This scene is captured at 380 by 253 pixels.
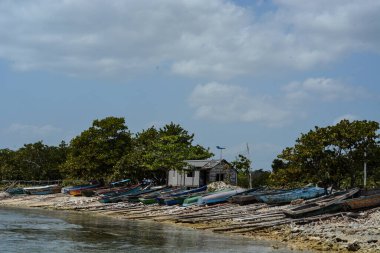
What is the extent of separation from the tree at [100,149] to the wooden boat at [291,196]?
92.3 ft

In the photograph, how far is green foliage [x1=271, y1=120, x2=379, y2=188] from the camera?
1572 inches

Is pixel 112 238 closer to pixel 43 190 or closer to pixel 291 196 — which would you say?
pixel 291 196

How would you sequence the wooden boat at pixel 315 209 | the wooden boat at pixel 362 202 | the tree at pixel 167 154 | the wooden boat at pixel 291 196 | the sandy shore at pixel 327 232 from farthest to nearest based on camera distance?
the tree at pixel 167 154 < the wooden boat at pixel 291 196 < the wooden boat at pixel 362 202 < the wooden boat at pixel 315 209 < the sandy shore at pixel 327 232

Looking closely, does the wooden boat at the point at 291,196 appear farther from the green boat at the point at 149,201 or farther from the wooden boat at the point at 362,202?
the green boat at the point at 149,201

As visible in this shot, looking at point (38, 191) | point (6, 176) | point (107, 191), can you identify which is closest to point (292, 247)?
point (107, 191)

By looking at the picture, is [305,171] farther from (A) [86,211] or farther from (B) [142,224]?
(A) [86,211]

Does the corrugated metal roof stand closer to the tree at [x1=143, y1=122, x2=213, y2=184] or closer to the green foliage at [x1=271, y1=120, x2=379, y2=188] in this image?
the tree at [x1=143, y1=122, x2=213, y2=184]

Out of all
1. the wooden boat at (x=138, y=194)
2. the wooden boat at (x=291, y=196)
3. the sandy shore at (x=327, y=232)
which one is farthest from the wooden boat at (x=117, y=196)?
the wooden boat at (x=291, y=196)

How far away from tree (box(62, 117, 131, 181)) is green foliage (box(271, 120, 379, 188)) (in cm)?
2848

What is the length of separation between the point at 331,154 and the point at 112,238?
19.2 meters

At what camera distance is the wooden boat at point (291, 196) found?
39906 millimetres

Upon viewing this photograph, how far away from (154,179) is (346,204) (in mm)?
40118

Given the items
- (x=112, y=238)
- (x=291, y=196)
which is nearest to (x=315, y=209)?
(x=291, y=196)

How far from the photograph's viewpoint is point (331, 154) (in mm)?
40469
